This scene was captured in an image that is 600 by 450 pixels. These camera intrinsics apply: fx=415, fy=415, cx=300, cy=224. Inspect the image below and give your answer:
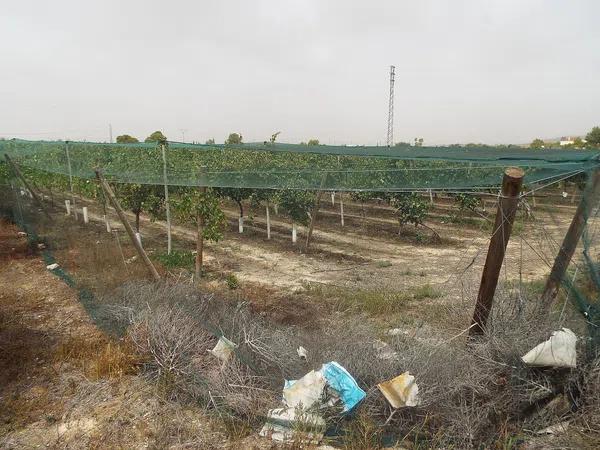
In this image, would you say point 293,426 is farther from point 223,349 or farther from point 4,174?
point 4,174

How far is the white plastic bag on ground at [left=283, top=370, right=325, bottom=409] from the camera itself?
303 cm

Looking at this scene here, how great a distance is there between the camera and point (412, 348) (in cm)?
343

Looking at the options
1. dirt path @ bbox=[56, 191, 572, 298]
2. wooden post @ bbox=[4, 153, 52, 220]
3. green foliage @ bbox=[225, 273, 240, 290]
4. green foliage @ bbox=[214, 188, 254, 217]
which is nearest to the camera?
green foliage @ bbox=[225, 273, 240, 290]

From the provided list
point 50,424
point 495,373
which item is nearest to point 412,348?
point 495,373

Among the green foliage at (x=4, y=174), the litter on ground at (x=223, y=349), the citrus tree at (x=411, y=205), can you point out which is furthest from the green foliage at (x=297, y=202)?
the green foliage at (x=4, y=174)

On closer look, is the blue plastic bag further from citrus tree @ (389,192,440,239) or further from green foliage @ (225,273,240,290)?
citrus tree @ (389,192,440,239)

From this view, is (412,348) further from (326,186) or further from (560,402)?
(326,186)

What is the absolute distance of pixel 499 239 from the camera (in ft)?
10.4

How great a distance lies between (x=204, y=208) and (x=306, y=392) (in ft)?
13.2

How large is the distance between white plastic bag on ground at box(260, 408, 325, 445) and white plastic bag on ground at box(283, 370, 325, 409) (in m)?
0.06

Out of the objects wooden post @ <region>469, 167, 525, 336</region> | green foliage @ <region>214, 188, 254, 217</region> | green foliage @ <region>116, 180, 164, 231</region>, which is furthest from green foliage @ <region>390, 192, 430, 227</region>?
wooden post @ <region>469, 167, 525, 336</region>

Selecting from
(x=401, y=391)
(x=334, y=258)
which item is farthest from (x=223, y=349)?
(x=334, y=258)

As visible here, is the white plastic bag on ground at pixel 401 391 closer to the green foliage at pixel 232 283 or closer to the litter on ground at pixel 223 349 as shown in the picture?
the litter on ground at pixel 223 349

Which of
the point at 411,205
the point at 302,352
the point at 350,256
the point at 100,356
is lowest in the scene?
the point at 350,256
